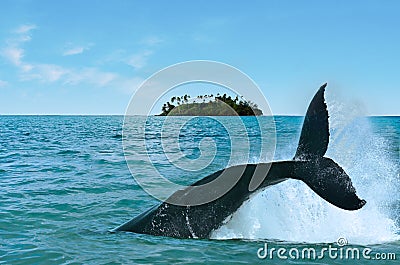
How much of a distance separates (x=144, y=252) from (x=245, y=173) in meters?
1.92

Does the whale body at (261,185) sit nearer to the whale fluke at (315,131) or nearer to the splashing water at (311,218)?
the whale fluke at (315,131)

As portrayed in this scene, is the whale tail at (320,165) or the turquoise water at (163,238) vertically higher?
the whale tail at (320,165)

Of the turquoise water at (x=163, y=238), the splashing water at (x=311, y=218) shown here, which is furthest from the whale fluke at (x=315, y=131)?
the turquoise water at (x=163, y=238)

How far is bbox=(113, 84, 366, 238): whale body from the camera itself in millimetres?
6199

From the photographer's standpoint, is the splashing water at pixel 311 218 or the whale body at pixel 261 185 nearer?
the whale body at pixel 261 185

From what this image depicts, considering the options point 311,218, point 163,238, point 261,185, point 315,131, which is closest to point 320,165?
point 315,131

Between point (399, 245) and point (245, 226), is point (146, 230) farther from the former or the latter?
point (399, 245)

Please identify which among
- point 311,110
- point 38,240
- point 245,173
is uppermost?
point 311,110

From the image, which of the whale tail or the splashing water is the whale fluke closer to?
the whale tail

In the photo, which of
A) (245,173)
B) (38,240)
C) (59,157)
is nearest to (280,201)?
(245,173)

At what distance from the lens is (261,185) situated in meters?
6.59

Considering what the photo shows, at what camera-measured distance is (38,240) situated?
731cm

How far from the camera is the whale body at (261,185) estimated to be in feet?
20.3

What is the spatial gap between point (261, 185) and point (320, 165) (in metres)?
0.91
